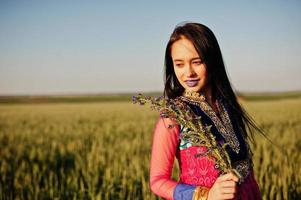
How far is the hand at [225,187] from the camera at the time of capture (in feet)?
Result: 3.59

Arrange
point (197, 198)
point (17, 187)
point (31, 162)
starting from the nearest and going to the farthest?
point (197, 198)
point (17, 187)
point (31, 162)

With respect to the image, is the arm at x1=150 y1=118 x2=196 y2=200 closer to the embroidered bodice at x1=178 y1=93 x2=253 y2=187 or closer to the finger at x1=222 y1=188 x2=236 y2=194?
the embroidered bodice at x1=178 y1=93 x2=253 y2=187

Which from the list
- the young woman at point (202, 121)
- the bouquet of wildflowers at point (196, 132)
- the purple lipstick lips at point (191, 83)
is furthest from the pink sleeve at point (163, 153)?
the bouquet of wildflowers at point (196, 132)

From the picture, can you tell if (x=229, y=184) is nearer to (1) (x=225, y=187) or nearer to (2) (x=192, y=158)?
(1) (x=225, y=187)

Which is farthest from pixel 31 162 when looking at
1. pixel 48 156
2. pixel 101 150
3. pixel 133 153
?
pixel 133 153

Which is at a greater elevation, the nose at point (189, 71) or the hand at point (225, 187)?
the nose at point (189, 71)

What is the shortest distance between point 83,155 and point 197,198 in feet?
13.7

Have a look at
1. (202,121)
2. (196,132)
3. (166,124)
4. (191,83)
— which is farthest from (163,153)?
(196,132)

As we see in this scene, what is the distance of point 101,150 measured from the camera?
510cm

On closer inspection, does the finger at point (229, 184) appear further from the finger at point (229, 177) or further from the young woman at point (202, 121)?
the young woman at point (202, 121)

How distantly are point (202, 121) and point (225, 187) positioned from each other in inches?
17.5

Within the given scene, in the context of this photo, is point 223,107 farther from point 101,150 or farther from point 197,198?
point 101,150

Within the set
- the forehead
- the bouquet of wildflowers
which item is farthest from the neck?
the bouquet of wildflowers

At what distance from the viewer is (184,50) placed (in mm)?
1573
